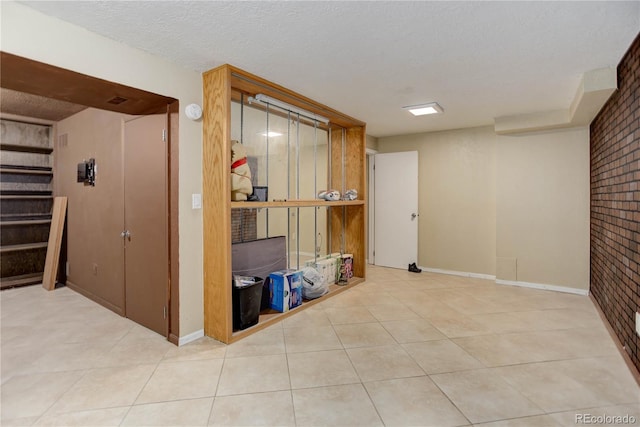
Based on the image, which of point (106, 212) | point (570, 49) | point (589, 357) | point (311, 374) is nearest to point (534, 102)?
point (570, 49)

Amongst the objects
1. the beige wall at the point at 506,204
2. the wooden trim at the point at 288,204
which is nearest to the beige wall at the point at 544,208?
the beige wall at the point at 506,204

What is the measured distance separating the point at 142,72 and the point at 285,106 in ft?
4.73

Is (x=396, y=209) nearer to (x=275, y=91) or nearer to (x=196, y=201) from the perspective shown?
(x=275, y=91)

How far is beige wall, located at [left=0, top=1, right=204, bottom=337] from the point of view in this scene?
1.80 m

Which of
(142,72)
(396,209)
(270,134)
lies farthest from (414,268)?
(142,72)

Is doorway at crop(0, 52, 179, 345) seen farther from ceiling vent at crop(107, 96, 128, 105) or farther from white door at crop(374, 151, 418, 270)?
white door at crop(374, 151, 418, 270)

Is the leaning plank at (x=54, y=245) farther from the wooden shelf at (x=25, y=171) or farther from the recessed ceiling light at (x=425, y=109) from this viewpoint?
the recessed ceiling light at (x=425, y=109)

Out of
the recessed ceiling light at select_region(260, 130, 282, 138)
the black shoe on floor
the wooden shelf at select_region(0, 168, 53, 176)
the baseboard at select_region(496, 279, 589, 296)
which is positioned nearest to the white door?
the black shoe on floor

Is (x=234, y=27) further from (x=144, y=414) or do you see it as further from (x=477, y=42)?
(x=144, y=414)

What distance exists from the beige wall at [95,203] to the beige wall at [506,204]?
431 centimetres

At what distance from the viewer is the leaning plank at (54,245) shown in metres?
4.23

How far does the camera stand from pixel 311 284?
3.62 metres

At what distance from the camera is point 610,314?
2.93 m

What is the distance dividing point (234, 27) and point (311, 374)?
240 centimetres
